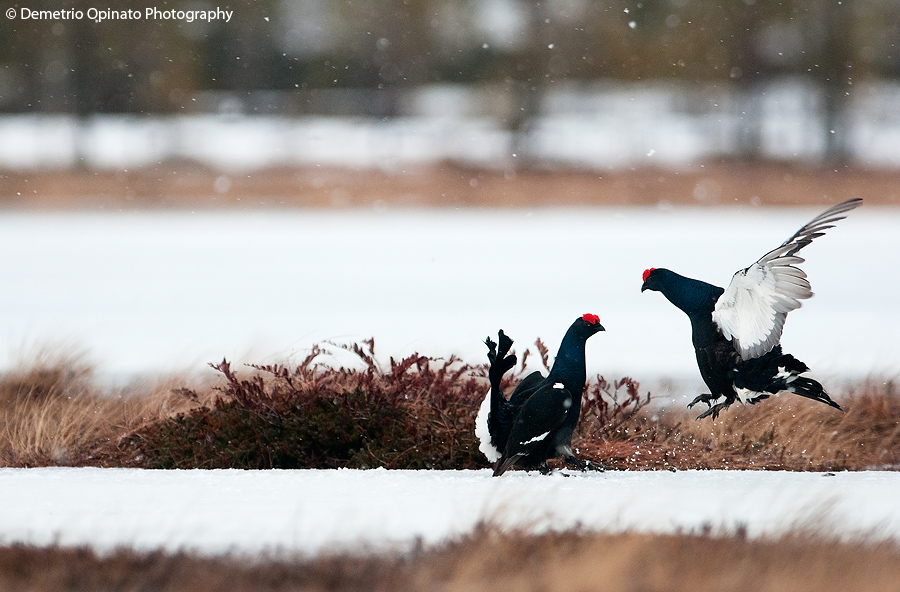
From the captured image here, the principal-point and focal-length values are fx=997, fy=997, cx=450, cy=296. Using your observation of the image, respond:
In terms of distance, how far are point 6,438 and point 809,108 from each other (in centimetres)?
2688

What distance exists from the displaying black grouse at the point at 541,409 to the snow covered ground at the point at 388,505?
115mm

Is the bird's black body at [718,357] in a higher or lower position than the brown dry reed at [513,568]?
higher

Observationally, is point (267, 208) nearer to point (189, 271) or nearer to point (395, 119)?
point (189, 271)

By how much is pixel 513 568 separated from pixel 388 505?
2.48 ft

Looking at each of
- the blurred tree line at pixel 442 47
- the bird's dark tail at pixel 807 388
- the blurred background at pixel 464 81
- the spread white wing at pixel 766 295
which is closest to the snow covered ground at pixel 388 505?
the bird's dark tail at pixel 807 388

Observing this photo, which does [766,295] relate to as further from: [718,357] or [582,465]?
[582,465]

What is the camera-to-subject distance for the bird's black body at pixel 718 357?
3893 millimetres

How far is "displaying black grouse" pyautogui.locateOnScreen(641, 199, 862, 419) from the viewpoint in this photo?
3650 millimetres

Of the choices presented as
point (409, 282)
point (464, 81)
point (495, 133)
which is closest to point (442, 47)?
point (464, 81)

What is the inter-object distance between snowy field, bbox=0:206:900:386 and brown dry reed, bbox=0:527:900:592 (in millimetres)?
2394

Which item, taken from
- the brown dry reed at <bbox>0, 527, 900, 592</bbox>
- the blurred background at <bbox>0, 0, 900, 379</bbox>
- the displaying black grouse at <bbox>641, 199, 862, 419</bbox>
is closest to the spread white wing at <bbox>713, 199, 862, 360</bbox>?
the displaying black grouse at <bbox>641, 199, 862, 419</bbox>

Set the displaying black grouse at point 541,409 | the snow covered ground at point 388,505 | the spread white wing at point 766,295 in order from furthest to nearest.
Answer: the displaying black grouse at point 541,409, the spread white wing at point 766,295, the snow covered ground at point 388,505

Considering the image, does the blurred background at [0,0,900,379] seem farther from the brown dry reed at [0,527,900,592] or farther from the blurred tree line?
the brown dry reed at [0,527,900,592]

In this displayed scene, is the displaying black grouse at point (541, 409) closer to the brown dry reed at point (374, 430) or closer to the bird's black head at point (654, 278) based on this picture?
the bird's black head at point (654, 278)
